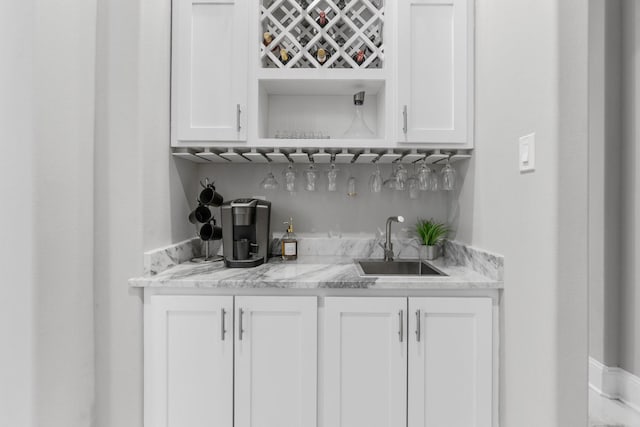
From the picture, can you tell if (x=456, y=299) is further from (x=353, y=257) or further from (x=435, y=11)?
(x=435, y=11)

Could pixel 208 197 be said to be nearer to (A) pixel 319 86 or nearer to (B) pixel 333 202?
(B) pixel 333 202

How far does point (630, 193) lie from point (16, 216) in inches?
119

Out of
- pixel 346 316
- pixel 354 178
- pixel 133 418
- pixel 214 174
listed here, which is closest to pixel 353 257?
pixel 354 178

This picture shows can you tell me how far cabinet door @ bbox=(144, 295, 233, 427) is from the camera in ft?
4.72

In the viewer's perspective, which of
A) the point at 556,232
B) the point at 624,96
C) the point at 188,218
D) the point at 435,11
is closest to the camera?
the point at 556,232

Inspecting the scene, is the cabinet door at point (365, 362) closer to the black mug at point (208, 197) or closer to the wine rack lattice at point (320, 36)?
the black mug at point (208, 197)

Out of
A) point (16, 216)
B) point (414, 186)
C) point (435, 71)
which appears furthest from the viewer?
point (414, 186)

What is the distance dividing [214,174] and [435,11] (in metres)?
1.49

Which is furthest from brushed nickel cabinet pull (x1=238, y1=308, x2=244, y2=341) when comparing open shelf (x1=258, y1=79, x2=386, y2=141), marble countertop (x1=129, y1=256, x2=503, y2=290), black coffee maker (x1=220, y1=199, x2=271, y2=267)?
open shelf (x1=258, y1=79, x2=386, y2=141)

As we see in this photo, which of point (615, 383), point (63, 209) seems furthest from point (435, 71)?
point (615, 383)

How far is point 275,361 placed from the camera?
1445mm

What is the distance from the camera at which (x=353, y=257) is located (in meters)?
2.06

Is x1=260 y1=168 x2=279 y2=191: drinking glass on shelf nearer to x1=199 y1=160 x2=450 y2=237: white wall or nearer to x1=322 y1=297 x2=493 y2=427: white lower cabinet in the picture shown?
x1=199 y1=160 x2=450 y2=237: white wall

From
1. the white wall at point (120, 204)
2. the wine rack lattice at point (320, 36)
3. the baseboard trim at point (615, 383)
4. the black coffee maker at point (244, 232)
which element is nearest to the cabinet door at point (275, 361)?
the black coffee maker at point (244, 232)
